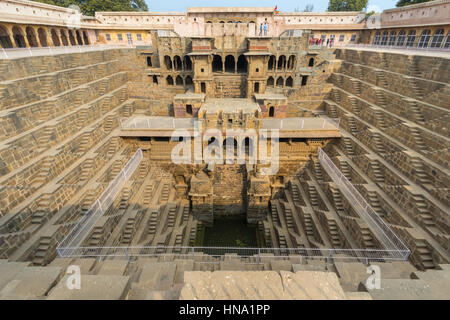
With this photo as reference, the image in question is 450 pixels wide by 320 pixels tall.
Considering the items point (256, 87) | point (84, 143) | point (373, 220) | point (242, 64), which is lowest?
point (373, 220)

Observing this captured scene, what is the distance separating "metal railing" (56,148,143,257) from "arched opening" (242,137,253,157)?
28.2ft

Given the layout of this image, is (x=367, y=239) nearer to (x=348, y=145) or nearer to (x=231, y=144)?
(x=348, y=145)

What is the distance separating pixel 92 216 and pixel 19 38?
97.9 feet

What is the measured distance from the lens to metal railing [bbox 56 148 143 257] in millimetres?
9219

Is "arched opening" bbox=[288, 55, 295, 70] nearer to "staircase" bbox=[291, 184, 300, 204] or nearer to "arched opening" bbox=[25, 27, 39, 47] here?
"staircase" bbox=[291, 184, 300, 204]

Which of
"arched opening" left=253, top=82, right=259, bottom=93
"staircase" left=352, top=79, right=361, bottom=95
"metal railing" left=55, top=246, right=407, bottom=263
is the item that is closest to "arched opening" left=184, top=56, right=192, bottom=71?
"arched opening" left=253, top=82, right=259, bottom=93

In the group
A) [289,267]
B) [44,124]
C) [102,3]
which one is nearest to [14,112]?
[44,124]

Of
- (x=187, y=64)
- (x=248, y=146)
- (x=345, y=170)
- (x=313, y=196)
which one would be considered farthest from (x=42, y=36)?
(x=345, y=170)

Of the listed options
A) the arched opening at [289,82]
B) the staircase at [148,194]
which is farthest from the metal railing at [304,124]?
the staircase at [148,194]

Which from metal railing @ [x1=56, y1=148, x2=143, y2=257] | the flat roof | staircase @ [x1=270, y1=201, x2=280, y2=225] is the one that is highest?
the flat roof

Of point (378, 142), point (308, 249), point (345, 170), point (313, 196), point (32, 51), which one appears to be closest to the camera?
point (308, 249)

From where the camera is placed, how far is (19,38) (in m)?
26.3

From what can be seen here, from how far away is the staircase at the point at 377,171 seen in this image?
12.4 meters

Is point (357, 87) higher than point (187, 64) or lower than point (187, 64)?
lower
